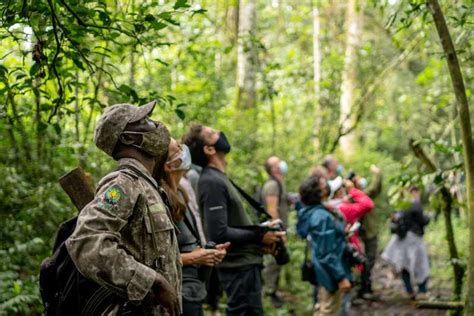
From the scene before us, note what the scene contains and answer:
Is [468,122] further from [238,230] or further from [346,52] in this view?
[346,52]

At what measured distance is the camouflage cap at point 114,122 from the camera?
135 inches

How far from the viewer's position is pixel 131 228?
330 cm

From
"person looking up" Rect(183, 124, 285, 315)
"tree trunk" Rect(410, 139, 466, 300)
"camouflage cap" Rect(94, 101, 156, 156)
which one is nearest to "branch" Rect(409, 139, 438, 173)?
"tree trunk" Rect(410, 139, 466, 300)

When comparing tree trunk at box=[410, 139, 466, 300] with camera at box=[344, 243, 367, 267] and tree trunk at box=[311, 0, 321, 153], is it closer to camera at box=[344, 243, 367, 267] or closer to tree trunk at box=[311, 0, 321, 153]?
camera at box=[344, 243, 367, 267]

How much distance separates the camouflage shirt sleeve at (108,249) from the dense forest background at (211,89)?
1317 millimetres

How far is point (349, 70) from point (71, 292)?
14.3 metres

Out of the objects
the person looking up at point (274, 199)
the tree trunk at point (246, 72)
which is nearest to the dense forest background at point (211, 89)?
the tree trunk at point (246, 72)

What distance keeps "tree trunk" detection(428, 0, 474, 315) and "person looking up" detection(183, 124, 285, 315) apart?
152cm

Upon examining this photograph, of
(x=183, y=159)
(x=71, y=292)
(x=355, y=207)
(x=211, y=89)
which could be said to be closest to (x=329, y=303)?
(x=355, y=207)

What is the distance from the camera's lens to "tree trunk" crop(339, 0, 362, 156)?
16.8 meters

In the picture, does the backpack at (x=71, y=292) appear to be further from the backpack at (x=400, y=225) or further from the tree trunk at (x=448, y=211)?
the backpack at (x=400, y=225)

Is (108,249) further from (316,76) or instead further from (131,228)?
(316,76)

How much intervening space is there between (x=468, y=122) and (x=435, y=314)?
5334 mm

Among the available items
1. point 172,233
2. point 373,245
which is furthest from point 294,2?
point 172,233
